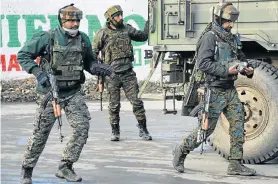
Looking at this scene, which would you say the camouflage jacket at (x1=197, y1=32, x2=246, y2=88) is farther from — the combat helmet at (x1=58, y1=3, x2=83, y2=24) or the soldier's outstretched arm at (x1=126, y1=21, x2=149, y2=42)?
the soldier's outstretched arm at (x1=126, y1=21, x2=149, y2=42)

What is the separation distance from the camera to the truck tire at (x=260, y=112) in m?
8.44

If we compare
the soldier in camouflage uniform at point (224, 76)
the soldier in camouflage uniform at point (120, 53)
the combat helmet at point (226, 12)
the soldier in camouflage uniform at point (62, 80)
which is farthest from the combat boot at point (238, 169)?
the soldier in camouflage uniform at point (120, 53)

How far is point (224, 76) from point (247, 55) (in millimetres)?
1760

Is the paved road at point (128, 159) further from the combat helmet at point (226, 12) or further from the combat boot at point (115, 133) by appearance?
the combat helmet at point (226, 12)

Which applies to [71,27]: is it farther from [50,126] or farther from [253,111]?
[253,111]

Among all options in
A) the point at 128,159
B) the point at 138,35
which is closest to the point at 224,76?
the point at 128,159

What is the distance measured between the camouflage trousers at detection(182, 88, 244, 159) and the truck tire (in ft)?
2.13

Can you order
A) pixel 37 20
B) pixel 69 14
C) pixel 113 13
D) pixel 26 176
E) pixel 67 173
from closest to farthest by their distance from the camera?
pixel 69 14, pixel 26 176, pixel 67 173, pixel 113 13, pixel 37 20

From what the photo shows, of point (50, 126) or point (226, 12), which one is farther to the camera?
point (226, 12)

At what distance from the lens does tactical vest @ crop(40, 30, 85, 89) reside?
737 cm

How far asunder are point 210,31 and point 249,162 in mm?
1705

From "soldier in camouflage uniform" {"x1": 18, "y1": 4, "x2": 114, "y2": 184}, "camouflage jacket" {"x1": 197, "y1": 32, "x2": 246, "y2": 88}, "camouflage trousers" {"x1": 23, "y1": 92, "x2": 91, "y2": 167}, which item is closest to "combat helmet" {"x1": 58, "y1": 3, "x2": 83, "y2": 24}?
"soldier in camouflage uniform" {"x1": 18, "y1": 4, "x2": 114, "y2": 184}

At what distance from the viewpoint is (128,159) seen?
9.02m

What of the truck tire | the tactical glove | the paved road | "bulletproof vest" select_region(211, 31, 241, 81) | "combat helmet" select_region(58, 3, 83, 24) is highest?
"combat helmet" select_region(58, 3, 83, 24)
